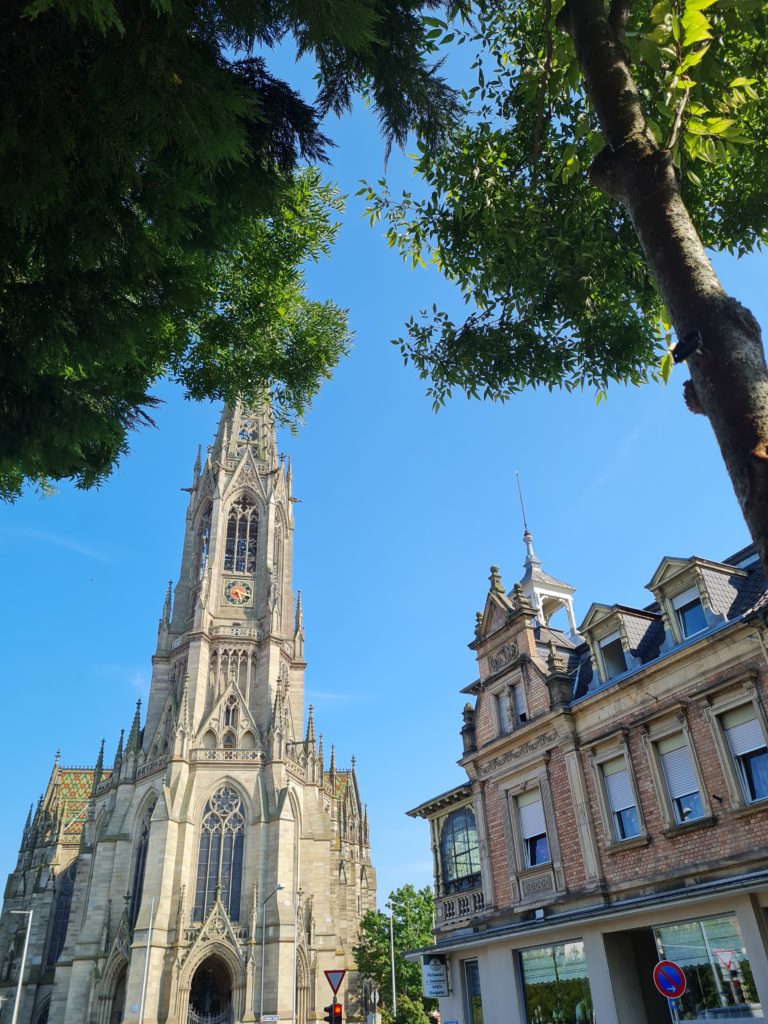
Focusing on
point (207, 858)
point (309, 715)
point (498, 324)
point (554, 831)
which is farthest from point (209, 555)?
point (498, 324)

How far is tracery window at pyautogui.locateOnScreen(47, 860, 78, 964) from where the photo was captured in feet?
184

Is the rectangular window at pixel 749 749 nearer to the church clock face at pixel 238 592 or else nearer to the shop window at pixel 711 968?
the shop window at pixel 711 968

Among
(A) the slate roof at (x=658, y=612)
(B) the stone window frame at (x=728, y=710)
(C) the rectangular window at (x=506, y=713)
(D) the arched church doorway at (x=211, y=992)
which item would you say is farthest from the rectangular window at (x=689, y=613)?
(D) the arched church doorway at (x=211, y=992)

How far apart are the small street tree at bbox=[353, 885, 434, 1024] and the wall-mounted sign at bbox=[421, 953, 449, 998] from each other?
29566 mm

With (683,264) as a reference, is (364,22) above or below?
above

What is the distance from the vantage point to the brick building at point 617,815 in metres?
13.6

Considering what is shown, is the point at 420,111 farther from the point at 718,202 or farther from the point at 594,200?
the point at 718,202

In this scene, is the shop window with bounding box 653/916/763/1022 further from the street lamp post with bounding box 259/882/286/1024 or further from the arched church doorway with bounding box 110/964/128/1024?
the arched church doorway with bounding box 110/964/128/1024

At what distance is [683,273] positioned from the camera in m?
5.28

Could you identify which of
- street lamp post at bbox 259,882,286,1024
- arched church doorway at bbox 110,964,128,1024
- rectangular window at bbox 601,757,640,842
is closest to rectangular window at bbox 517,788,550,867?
rectangular window at bbox 601,757,640,842

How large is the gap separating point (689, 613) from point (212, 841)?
36.9m

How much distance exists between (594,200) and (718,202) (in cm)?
169

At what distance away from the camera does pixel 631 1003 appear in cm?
1464

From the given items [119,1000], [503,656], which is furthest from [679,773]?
[119,1000]
